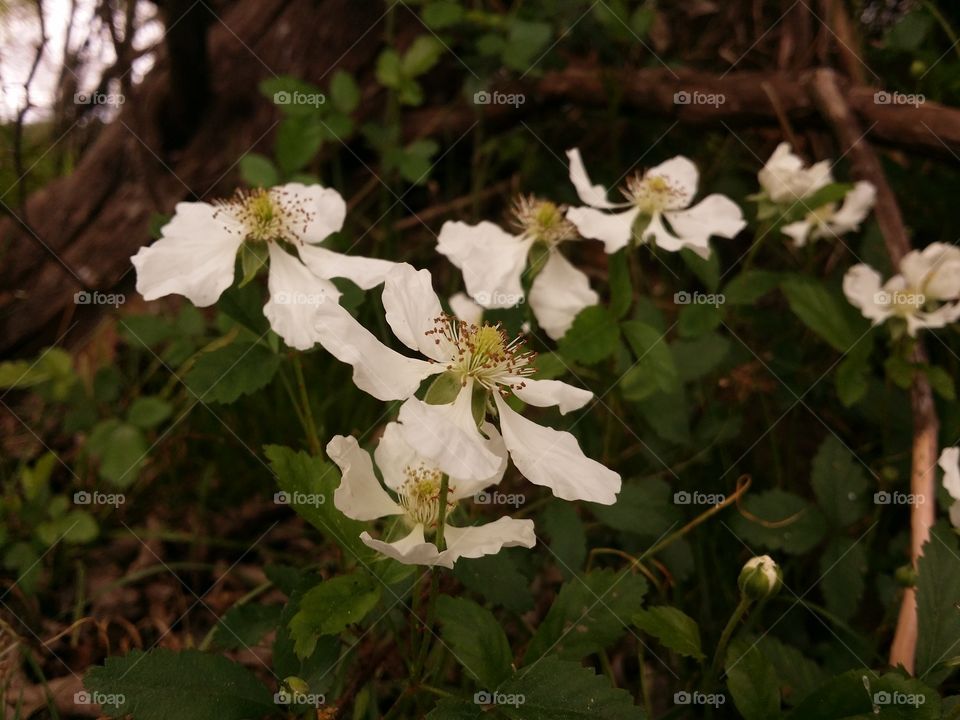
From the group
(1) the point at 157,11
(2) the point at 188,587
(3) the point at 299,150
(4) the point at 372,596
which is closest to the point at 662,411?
(4) the point at 372,596

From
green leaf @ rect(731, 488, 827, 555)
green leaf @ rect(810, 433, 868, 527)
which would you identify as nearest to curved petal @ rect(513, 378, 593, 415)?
green leaf @ rect(731, 488, 827, 555)

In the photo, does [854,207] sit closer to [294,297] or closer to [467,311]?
[467,311]

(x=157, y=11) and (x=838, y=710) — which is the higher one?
(x=157, y=11)

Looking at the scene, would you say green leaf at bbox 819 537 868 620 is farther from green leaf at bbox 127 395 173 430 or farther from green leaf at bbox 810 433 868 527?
green leaf at bbox 127 395 173 430

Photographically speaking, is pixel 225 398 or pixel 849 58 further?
pixel 849 58

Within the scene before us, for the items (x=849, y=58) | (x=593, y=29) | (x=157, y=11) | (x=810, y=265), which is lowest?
(x=810, y=265)

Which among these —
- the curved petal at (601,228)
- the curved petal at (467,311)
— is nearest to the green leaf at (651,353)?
the curved petal at (601,228)

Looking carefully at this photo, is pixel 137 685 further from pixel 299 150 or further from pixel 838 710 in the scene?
pixel 299 150
